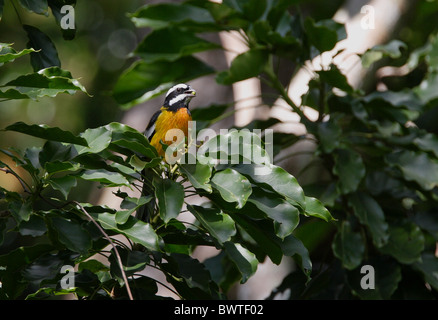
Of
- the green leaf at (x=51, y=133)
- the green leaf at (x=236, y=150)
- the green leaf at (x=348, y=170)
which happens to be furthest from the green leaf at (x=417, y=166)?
the green leaf at (x=51, y=133)

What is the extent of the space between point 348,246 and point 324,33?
3.77ft

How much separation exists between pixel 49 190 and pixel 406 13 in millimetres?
4937

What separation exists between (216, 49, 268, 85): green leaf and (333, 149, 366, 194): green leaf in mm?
658

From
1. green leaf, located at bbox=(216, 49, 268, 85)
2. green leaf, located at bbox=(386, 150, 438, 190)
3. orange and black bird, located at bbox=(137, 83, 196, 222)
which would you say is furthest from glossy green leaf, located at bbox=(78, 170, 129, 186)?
green leaf, located at bbox=(386, 150, 438, 190)

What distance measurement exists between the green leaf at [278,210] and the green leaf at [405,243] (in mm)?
1343

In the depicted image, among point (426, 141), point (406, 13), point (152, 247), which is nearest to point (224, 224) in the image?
point (152, 247)

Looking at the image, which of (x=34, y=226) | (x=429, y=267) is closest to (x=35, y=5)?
(x=34, y=226)

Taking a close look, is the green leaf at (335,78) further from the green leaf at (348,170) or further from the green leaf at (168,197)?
the green leaf at (168,197)

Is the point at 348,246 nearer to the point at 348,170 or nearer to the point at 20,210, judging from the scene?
the point at 348,170

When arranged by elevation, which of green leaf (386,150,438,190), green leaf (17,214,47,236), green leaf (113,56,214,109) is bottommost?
green leaf (386,150,438,190)

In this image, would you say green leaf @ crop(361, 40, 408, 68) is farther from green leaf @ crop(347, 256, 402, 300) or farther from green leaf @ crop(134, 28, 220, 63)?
green leaf @ crop(347, 256, 402, 300)

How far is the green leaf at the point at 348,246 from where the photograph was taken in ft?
10.3

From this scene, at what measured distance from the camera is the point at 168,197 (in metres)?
2.08

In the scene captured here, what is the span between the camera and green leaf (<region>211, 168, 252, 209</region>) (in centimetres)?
199
